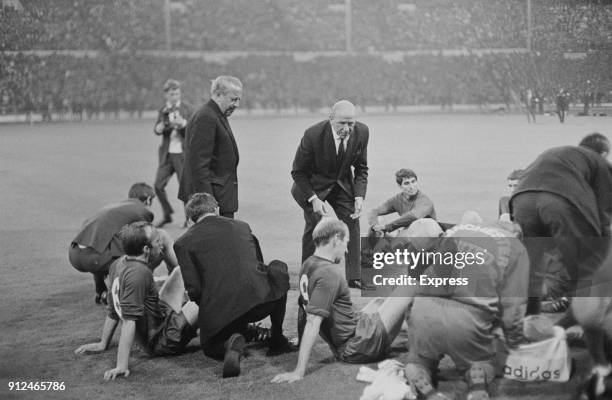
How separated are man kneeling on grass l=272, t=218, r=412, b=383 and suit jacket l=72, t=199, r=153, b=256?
159 centimetres

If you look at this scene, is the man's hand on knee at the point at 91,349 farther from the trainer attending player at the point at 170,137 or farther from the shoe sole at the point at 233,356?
the trainer attending player at the point at 170,137

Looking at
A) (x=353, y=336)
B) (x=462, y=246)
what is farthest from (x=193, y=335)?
(x=462, y=246)

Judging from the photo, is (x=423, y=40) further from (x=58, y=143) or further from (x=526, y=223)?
(x=526, y=223)

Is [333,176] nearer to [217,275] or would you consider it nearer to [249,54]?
[217,275]

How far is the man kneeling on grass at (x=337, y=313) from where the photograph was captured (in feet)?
13.6

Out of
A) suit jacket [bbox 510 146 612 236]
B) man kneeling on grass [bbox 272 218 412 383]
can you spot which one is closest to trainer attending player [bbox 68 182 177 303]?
man kneeling on grass [bbox 272 218 412 383]

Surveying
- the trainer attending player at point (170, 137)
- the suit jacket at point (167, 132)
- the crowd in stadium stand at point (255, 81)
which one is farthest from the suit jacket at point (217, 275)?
the crowd in stadium stand at point (255, 81)

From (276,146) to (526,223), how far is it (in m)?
12.8

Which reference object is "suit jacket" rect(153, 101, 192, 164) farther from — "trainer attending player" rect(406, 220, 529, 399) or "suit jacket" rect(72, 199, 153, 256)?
"trainer attending player" rect(406, 220, 529, 399)

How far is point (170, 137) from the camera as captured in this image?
8.93 meters

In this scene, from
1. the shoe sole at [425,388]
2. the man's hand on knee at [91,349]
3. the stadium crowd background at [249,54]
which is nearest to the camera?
the shoe sole at [425,388]

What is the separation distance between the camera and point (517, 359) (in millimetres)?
3930

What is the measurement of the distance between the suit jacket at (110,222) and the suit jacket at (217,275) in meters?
1.15

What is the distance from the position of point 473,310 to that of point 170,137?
5.73 meters
